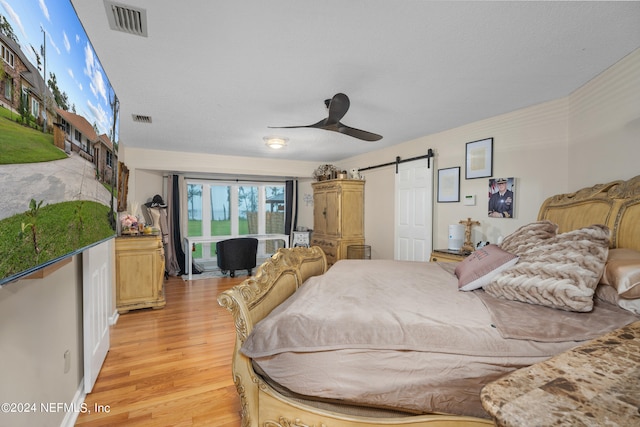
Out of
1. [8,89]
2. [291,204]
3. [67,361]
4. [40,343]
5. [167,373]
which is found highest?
[8,89]

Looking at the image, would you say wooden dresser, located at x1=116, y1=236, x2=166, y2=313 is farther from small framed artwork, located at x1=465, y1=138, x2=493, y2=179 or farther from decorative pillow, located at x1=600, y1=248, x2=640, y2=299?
decorative pillow, located at x1=600, y1=248, x2=640, y2=299

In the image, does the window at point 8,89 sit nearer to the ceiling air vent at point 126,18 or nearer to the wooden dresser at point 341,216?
the ceiling air vent at point 126,18

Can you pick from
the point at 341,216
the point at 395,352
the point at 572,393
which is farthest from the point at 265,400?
the point at 341,216

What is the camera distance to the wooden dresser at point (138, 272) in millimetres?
3723

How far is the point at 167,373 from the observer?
235 cm

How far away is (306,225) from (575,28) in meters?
6.21

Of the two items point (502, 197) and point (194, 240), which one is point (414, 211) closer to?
point (502, 197)

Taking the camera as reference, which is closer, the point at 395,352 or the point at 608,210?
the point at 395,352

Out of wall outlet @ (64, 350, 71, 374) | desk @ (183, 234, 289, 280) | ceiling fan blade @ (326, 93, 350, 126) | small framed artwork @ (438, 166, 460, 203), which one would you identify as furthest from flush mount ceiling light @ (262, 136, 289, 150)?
wall outlet @ (64, 350, 71, 374)

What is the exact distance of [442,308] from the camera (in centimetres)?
154

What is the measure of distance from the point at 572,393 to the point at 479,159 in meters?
3.53

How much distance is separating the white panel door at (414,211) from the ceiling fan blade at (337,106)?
221 centimetres

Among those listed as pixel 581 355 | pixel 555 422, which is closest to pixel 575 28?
pixel 581 355

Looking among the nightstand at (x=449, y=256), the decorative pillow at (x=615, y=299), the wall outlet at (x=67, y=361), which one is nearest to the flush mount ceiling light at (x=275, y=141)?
the nightstand at (x=449, y=256)
